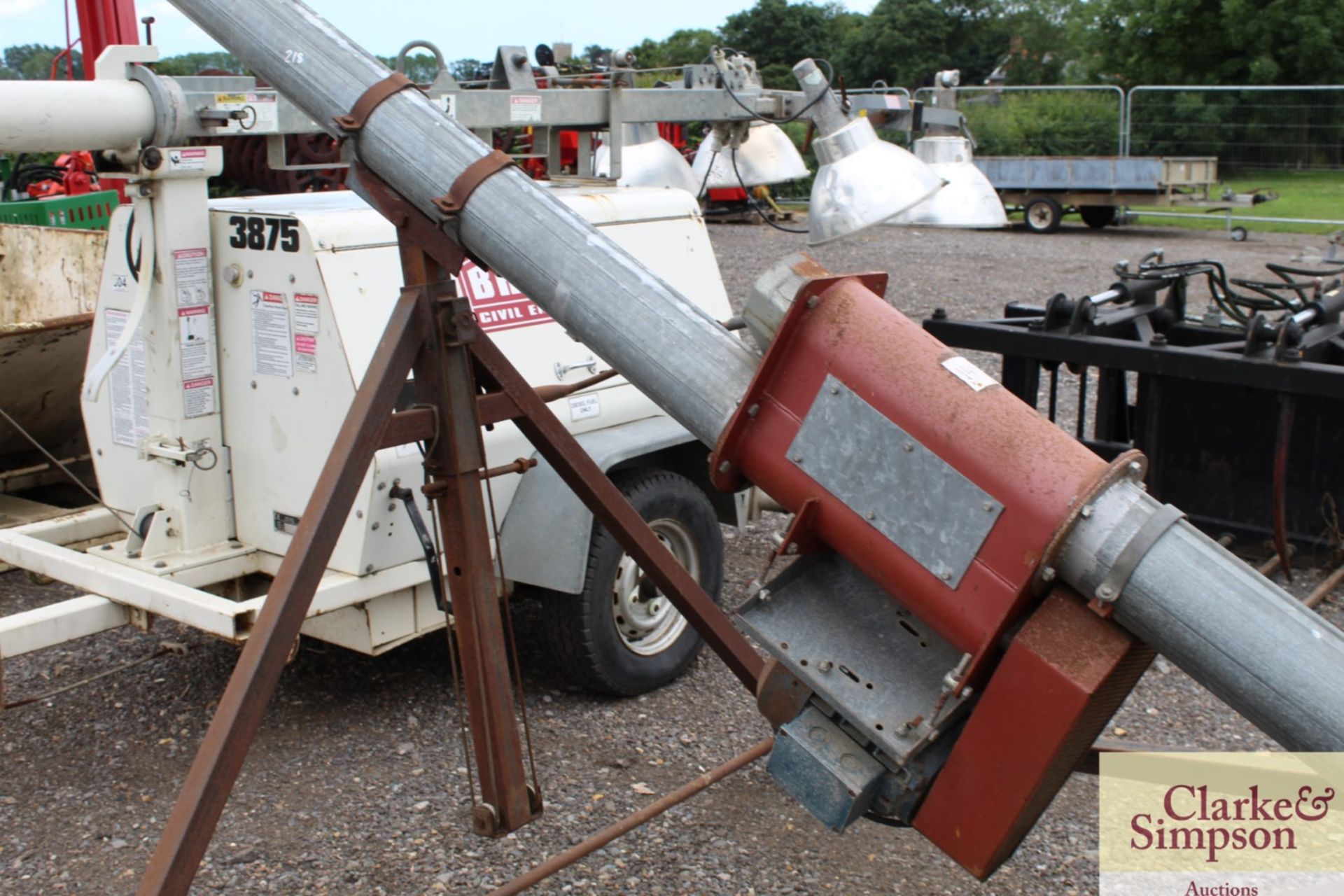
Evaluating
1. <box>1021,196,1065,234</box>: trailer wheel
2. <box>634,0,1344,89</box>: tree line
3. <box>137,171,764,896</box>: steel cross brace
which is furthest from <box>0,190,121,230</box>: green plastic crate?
<box>1021,196,1065,234</box>: trailer wheel

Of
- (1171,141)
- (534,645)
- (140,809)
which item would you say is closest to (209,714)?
(140,809)

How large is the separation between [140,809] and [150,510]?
3.09 ft

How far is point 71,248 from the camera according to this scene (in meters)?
6.52

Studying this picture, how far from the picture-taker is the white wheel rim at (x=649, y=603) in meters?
4.62

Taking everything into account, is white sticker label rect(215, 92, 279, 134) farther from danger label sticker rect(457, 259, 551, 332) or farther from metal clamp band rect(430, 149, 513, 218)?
metal clamp band rect(430, 149, 513, 218)

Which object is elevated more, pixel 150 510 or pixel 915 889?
pixel 150 510

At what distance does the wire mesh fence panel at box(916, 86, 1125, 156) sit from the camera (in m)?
21.6

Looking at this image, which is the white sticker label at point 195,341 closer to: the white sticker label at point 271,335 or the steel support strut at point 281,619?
the white sticker label at point 271,335

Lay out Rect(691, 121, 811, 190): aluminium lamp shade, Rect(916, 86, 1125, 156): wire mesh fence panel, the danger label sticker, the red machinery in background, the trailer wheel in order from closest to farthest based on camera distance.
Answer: the danger label sticker, Rect(691, 121, 811, 190): aluminium lamp shade, the red machinery in background, the trailer wheel, Rect(916, 86, 1125, 156): wire mesh fence panel

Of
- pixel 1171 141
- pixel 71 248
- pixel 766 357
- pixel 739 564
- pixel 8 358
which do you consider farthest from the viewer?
pixel 1171 141

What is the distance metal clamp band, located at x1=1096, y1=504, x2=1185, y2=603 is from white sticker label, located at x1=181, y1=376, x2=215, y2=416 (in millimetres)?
3139

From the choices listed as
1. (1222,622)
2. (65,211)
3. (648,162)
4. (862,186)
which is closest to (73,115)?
(862,186)

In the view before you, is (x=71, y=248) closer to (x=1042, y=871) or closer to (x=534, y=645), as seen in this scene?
(x=534, y=645)

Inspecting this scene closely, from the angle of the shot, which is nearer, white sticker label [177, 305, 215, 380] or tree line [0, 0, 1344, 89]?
white sticker label [177, 305, 215, 380]
